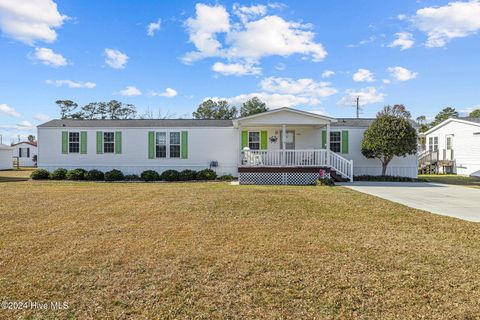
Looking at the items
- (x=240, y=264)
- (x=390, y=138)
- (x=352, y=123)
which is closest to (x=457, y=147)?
(x=352, y=123)

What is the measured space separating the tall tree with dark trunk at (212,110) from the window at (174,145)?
2636 cm

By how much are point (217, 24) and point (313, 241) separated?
46.7 feet

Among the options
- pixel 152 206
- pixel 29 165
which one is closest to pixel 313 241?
pixel 152 206

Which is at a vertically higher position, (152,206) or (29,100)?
(29,100)

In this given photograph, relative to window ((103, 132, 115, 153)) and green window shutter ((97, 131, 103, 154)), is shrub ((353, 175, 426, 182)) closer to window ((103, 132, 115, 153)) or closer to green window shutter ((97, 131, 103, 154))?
window ((103, 132, 115, 153))

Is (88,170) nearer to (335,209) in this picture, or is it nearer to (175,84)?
(175,84)

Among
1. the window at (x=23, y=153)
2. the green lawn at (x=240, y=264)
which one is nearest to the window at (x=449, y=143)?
the green lawn at (x=240, y=264)

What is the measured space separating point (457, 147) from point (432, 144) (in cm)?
338

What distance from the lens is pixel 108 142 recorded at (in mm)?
16797

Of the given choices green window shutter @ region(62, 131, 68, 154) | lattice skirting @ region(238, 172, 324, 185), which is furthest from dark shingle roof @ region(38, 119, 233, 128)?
lattice skirting @ region(238, 172, 324, 185)

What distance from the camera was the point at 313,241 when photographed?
464 centimetres

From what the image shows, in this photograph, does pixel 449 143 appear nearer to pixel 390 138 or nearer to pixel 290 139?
pixel 390 138

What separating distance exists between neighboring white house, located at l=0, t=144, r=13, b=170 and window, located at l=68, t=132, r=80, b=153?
16.0 metres

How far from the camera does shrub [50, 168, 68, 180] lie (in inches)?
622
